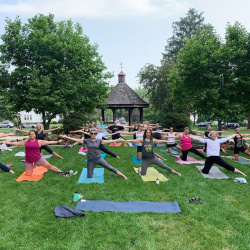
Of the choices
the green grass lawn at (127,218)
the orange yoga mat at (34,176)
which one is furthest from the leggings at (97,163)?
the orange yoga mat at (34,176)

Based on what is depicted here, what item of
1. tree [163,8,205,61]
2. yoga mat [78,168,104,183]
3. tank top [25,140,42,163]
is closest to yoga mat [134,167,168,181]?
yoga mat [78,168,104,183]

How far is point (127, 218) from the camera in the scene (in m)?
4.85

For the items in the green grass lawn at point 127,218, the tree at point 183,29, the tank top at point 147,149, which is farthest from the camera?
the tree at point 183,29

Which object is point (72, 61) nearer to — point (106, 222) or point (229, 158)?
point (229, 158)

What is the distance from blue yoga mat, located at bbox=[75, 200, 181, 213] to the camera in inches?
207

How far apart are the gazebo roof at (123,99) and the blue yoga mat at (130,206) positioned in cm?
1848

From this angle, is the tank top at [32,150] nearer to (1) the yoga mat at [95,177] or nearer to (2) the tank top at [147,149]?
(1) the yoga mat at [95,177]

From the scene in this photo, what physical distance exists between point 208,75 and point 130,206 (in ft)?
40.0

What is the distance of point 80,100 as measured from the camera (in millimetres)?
16938

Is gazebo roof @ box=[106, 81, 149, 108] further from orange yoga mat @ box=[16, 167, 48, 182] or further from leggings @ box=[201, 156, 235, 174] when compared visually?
leggings @ box=[201, 156, 235, 174]

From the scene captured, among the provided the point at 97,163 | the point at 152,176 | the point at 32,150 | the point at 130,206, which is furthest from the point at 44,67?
the point at 130,206

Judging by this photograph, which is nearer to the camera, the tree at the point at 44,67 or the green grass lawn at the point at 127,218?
the green grass lawn at the point at 127,218

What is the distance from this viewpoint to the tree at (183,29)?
125ft

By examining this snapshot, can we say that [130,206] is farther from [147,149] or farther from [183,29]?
[183,29]
